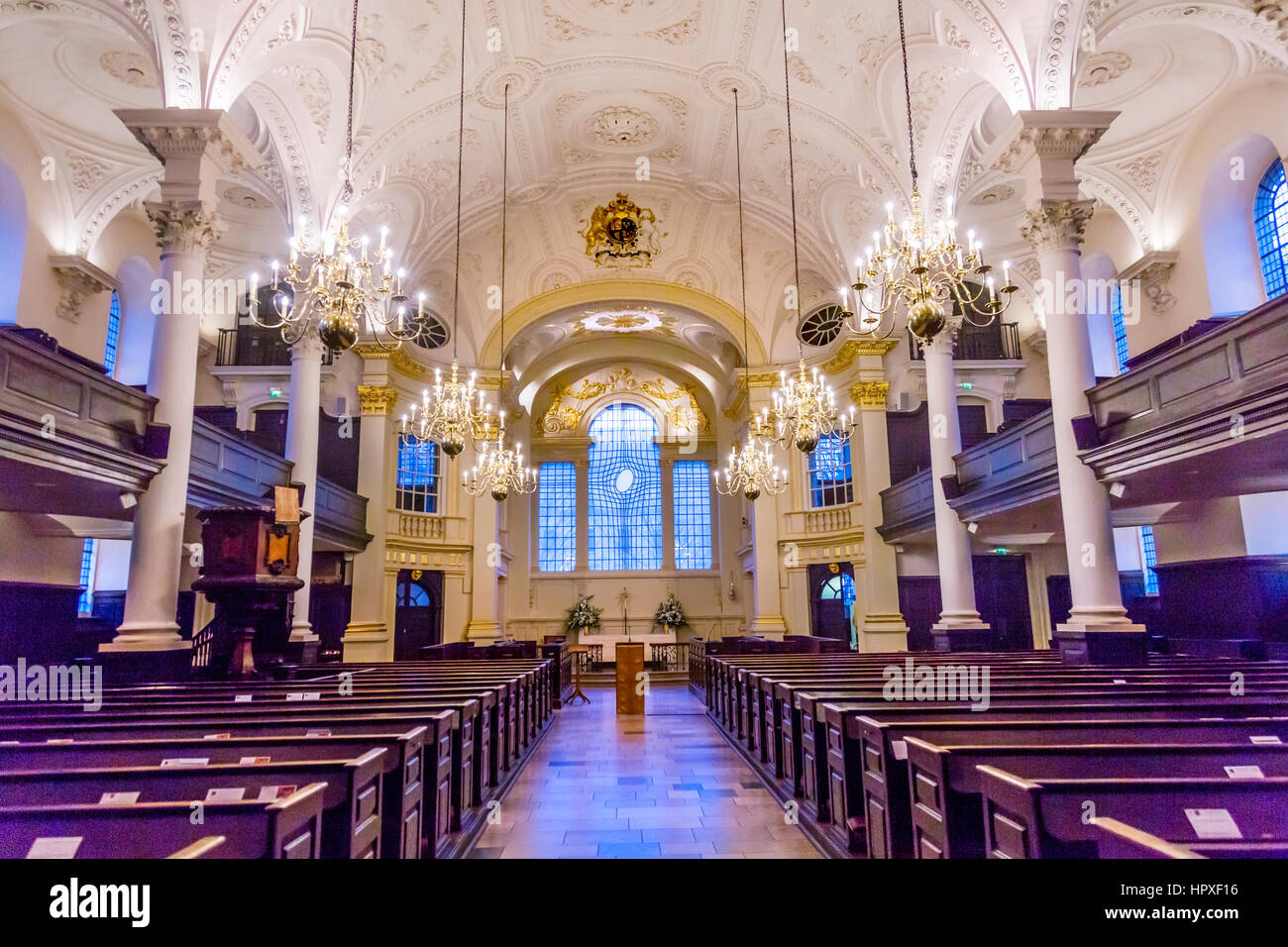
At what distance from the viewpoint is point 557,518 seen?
24953mm

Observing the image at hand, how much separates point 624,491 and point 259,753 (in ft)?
71.7

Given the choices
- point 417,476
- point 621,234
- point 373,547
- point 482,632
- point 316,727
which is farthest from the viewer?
point 417,476

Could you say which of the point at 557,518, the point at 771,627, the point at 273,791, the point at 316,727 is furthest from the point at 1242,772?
the point at 557,518

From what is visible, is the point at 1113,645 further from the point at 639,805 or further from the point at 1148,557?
the point at 1148,557

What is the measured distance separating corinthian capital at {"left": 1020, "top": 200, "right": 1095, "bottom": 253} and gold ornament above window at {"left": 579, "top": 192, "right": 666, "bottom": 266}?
10.2 metres

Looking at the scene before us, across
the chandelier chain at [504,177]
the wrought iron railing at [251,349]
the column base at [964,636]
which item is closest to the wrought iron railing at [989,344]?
the column base at [964,636]

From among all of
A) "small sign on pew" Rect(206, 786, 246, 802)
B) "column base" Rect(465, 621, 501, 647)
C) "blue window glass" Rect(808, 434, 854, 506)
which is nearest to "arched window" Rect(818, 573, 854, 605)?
"blue window glass" Rect(808, 434, 854, 506)

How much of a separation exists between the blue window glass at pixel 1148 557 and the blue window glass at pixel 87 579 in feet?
60.2

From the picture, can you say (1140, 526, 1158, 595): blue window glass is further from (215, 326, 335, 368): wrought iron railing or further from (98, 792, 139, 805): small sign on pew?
(215, 326, 335, 368): wrought iron railing

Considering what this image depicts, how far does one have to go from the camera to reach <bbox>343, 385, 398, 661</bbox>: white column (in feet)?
50.7

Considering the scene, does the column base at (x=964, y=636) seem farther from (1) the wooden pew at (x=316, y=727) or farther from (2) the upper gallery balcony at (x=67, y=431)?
(2) the upper gallery balcony at (x=67, y=431)

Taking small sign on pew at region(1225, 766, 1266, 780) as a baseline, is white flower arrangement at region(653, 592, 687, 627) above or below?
above
